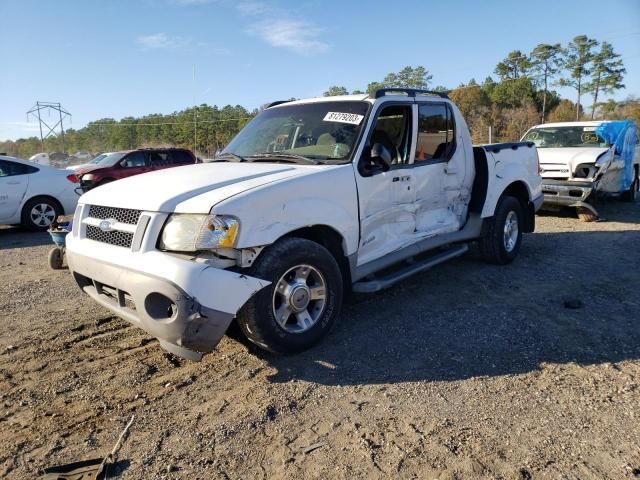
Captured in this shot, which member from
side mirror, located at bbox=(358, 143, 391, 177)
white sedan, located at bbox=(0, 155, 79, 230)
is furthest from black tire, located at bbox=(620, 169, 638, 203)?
white sedan, located at bbox=(0, 155, 79, 230)

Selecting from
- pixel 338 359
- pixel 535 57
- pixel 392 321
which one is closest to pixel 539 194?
pixel 392 321

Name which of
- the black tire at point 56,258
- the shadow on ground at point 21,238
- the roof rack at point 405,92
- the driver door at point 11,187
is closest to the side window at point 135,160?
the shadow on ground at point 21,238

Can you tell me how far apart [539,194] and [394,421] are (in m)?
4.92

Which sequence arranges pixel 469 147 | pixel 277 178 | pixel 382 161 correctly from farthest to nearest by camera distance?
1. pixel 469 147
2. pixel 382 161
3. pixel 277 178

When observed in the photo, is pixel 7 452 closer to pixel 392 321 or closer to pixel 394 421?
pixel 394 421

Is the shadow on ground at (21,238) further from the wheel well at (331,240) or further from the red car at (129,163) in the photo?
the wheel well at (331,240)

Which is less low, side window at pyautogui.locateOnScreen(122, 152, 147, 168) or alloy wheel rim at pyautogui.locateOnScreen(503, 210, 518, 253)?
side window at pyautogui.locateOnScreen(122, 152, 147, 168)

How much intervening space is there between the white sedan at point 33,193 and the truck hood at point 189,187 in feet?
22.5

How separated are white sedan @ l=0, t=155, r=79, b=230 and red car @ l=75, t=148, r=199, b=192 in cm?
443

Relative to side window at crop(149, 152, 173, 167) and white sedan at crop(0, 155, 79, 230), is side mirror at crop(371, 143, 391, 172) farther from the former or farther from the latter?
side window at crop(149, 152, 173, 167)

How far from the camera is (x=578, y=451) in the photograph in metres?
2.53

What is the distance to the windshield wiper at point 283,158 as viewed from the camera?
4004 mm

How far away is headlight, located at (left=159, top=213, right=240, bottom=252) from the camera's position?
299cm

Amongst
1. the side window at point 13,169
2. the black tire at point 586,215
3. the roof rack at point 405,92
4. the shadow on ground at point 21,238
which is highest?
the roof rack at point 405,92
